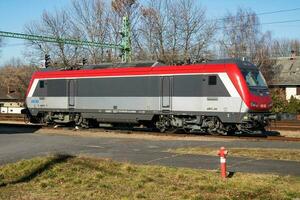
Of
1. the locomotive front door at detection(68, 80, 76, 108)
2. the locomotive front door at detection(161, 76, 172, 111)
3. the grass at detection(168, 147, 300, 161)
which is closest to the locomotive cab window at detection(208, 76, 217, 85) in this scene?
the locomotive front door at detection(161, 76, 172, 111)

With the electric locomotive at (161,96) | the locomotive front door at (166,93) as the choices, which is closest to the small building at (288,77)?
the electric locomotive at (161,96)

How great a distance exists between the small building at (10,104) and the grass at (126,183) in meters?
50.6

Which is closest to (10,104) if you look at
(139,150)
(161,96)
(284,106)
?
(284,106)

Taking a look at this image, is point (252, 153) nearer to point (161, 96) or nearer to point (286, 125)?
point (161, 96)

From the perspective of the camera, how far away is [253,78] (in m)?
22.6

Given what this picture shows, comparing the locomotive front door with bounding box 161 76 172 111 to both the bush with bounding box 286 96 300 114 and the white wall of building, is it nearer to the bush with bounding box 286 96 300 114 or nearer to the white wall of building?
the bush with bounding box 286 96 300 114

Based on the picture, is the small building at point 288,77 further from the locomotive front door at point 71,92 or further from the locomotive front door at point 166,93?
the locomotive front door at point 166,93

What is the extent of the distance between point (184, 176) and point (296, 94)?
54.3 metres

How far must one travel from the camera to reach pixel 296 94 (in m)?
62.6

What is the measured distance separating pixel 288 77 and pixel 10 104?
126ft

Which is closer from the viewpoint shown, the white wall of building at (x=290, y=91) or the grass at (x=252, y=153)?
the grass at (x=252, y=153)

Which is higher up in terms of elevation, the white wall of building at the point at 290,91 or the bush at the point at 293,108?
the white wall of building at the point at 290,91

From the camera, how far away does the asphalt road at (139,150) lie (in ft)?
42.2

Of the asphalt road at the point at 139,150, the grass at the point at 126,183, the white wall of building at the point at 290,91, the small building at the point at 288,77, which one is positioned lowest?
the grass at the point at 126,183
